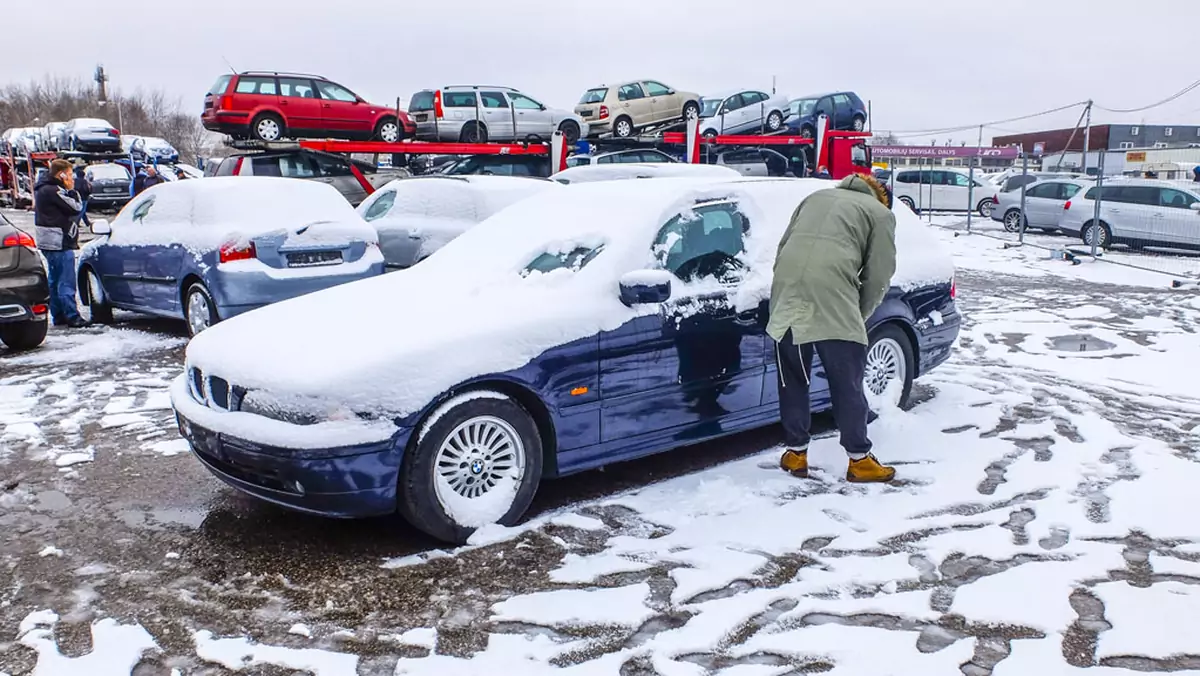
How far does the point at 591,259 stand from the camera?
485 centimetres

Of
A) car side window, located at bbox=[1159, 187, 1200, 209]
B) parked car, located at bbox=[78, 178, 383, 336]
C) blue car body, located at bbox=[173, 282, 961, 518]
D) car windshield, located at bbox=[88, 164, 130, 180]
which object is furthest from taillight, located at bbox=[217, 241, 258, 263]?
car windshield, located at bbox=[88, 164, 130, 180]

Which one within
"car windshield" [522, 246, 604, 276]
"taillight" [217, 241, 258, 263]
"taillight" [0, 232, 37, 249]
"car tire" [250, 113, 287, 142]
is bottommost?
"taillight" [217, 241, 258, 263]

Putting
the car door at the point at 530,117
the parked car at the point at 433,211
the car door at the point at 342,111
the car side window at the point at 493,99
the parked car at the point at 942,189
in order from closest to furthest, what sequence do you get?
the parked car at the point at 433,211 < the car door at the point at 342,111 < the car side window at the point at 493,99 < the car door at the point at 530,117 < the parked car at the point at 942,189

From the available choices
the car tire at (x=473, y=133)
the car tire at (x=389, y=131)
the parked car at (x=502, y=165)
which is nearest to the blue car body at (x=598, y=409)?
the parked car at (x=502, y=165)

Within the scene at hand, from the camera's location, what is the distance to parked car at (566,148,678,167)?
17.1 metres

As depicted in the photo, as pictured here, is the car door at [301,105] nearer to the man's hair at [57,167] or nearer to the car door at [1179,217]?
the man's hair at [57,167]

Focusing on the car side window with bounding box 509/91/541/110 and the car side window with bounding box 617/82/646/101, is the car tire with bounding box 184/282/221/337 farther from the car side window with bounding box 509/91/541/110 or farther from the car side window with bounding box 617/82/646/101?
the car side window with bounding box 617/82/646/101

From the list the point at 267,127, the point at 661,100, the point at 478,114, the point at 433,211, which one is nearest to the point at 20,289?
the point at 433,211

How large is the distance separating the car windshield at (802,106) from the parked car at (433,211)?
433 inches

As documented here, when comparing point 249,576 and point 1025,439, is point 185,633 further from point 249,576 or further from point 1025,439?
point 1025,439

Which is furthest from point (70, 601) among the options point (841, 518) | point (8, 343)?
point (8, 343)

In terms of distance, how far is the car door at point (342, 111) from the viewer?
52.7ft

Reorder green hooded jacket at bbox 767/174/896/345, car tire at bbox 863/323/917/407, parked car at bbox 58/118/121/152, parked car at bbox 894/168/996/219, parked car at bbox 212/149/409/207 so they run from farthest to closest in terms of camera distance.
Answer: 1. parked car at bbox 58/118/121/152
2. parked car at bbox 894/168/996/219
3. parked car at bbox 212/149/409/207
4. car tire at bbox 863/323/917/407
5. green hooded jacket at bbox 767/174/896/345

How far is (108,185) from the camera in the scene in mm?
25781
